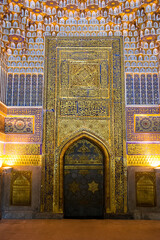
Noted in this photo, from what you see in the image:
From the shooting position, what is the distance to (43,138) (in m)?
5.94

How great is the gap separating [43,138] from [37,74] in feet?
5.62

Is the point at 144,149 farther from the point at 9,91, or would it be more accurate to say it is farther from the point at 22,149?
the point at 9,91

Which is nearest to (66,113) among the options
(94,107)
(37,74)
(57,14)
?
(94,107)

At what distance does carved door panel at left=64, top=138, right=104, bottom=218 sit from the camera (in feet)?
19.3

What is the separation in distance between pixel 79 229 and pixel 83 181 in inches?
52.0

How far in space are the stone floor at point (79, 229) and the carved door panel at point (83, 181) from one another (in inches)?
17.9

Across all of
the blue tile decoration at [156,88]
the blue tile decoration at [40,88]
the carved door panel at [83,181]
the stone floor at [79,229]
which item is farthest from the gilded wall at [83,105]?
the blue tile decoration at [156,88]

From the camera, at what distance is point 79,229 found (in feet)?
15.8

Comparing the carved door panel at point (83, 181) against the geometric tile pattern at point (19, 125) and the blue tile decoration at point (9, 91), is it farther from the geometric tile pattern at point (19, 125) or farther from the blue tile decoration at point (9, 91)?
the blue tile decoration at point (9, 91)

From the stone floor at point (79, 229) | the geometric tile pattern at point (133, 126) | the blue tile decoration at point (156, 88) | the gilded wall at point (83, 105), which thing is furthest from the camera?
the blue tile decoration at point (156, 88)

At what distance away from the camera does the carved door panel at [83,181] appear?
5.87 m

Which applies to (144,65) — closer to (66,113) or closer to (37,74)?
(66,113)

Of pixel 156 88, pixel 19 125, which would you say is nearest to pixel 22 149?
pixel 19 125

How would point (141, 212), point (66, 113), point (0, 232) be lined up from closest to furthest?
1. point (0, 232)
2. point (141, 212)
3. point (66, 113)
